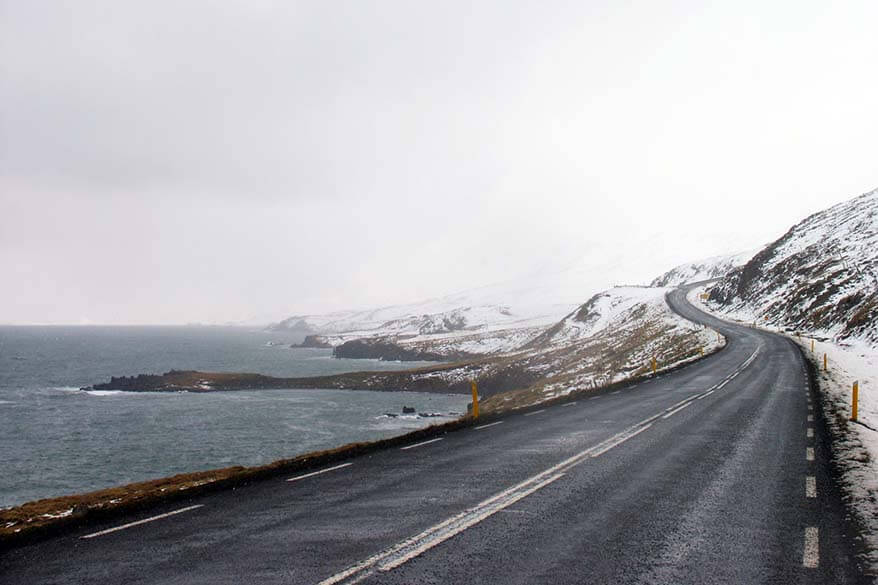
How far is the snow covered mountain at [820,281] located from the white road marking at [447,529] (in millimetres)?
38591

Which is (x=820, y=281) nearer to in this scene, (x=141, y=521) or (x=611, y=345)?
(x=611, y=345)

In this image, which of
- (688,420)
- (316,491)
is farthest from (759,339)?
(316,491)

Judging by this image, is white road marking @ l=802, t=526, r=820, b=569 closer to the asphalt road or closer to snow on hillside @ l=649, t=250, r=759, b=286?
the asphalt road

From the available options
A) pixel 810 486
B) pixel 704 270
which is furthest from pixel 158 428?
pixel 704 270

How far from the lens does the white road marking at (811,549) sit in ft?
21.5

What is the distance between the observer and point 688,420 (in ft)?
56.2

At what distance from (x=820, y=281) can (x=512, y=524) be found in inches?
2710

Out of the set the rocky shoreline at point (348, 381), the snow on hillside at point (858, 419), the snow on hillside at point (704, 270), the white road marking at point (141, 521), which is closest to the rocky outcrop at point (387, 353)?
the rocky shoreline at point (348, 381)

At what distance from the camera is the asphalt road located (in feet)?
20.7

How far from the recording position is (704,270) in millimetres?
175375

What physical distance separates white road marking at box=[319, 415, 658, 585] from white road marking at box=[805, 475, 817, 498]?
3989 mm

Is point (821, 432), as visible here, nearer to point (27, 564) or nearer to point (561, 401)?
point (561, 401)

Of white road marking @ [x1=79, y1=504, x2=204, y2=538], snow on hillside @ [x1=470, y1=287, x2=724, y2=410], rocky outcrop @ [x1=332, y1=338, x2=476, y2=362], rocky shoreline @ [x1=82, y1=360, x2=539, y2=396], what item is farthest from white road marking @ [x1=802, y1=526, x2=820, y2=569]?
rocky outcrop @ [x1=332, y1=338, x2=476, y2=362]

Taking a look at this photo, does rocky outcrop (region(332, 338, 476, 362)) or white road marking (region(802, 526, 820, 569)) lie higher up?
white road marking (region(802, 526, 820, 569))
